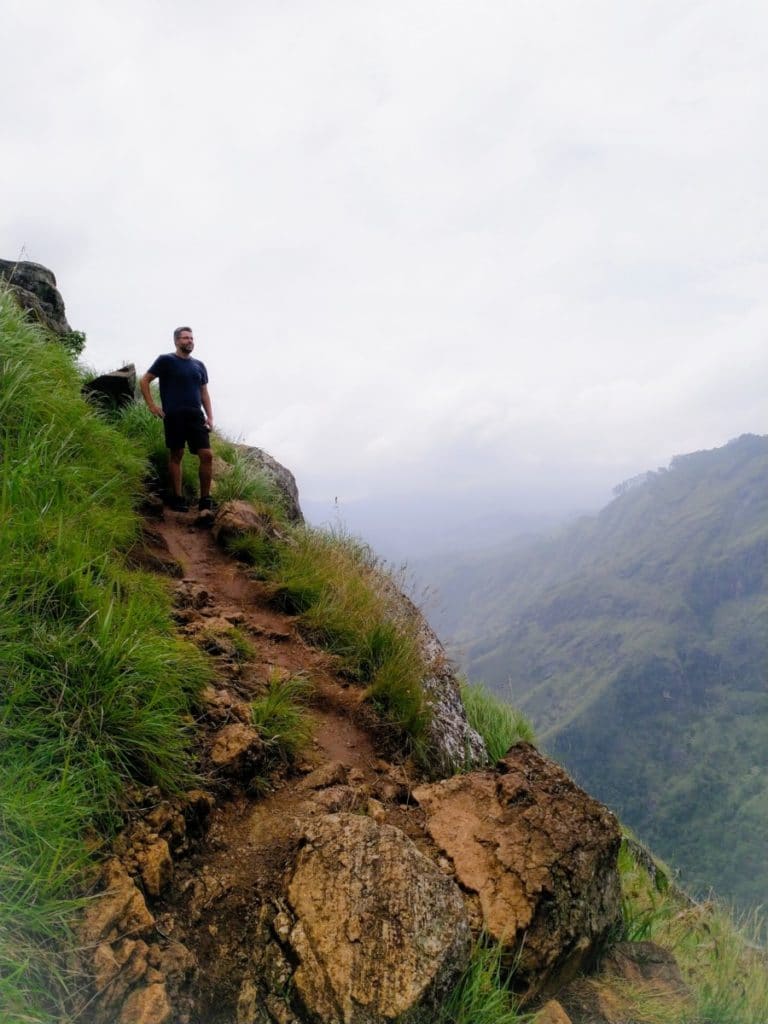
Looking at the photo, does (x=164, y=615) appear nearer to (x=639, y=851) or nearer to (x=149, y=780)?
(x=149, y=780)

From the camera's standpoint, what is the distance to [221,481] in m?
9.55

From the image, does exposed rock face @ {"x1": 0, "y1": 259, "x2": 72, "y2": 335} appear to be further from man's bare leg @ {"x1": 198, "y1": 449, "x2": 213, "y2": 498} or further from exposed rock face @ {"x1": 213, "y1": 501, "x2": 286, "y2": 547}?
exposed rock face @ {"x1": 213, "y1": 501, "x2": 286, "y2": 547}

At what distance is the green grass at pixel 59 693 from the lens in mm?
2361

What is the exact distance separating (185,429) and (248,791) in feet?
19.0

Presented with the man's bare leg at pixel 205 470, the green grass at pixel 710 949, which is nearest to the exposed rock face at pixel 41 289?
the man's bare leg at pixel 205 470

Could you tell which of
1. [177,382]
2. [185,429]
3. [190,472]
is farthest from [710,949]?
[177,382]

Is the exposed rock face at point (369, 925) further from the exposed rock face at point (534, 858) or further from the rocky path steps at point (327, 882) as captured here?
the exposed rock face at point (534, 858)

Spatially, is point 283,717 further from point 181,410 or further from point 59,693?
point 181,410

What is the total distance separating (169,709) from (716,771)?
637 feet

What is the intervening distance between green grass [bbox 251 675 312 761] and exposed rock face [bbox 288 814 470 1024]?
1038 mm

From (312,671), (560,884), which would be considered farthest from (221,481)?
(560,884)

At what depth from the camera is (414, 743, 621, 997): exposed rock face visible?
3268mm

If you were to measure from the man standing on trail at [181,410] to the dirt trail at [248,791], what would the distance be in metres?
1.47

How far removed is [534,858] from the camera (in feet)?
11.8
